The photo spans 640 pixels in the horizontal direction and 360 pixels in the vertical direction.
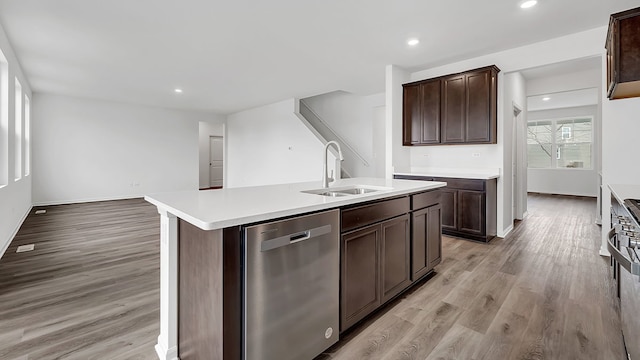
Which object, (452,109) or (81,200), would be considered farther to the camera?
(81,200)

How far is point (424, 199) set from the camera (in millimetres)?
2480

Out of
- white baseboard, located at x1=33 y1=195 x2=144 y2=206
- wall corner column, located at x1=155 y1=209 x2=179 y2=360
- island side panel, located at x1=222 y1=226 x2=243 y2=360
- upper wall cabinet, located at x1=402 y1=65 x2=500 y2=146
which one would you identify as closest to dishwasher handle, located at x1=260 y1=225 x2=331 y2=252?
island side panel, located at x1=222 y1=226 x2=243 y2=360

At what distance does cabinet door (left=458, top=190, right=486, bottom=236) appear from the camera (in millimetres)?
3689

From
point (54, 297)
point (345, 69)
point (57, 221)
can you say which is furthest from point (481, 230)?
point (57, 221)

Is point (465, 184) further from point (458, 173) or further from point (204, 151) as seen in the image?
point (204, 151)

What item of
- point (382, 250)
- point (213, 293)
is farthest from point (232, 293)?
point (382, 250)

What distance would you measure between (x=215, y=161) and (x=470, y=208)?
961 centimetres

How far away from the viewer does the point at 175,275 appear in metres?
1.54

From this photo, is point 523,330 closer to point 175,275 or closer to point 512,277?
point 512,277

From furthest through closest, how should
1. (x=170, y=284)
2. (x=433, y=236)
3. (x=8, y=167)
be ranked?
(x=8, y=167) → (x=433, y=236) → (x=170, y=284)

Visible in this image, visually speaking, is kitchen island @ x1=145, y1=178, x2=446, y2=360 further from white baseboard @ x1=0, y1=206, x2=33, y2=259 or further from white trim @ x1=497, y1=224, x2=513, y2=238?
white baseboard @ x1=0, y1=206, x2=33, y2=259

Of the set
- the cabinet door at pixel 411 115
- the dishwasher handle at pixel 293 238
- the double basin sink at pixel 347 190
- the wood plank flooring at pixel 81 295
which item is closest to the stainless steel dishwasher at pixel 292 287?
the dishwasher handle at pixel 293 238

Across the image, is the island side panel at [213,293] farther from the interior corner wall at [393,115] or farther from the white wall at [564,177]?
the white wall at [564,177]

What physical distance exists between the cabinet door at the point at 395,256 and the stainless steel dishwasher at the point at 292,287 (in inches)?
20.0
